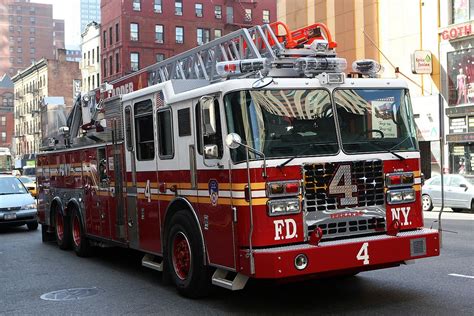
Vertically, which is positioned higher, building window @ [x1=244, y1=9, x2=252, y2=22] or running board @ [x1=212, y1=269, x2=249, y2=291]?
building window @ [x1=244, y1=9, x2=252, y2=22]

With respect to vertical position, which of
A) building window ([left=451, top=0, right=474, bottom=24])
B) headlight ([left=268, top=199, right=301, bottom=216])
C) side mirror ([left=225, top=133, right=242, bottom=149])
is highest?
building window ([left=451, top=0, right=474, bottom=24])

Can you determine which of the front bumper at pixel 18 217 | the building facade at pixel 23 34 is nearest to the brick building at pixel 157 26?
the front bumper at pixel 18 217

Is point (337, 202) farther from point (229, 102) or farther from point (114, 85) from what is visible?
point (114, 85)

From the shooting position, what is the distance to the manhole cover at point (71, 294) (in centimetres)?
768

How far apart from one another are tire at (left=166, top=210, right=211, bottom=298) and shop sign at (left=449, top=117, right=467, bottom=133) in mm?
22685

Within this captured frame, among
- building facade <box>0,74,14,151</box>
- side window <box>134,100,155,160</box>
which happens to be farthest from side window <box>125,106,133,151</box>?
building facade <box>0,74,14,151</box>

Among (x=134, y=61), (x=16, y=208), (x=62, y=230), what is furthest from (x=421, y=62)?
(x=134, y=61)

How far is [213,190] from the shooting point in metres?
6.61

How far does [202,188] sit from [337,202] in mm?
1579

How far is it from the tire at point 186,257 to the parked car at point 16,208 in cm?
918

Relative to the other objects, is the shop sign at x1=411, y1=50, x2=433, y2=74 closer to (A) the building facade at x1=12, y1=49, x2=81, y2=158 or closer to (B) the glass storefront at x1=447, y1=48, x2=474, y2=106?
(B) the glass storefront at x1=447, y1=48, x2=474, y2=106

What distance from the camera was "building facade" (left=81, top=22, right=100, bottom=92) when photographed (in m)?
69.8

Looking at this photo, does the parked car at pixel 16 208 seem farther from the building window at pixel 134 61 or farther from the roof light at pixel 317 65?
the building window at pixel 134 61

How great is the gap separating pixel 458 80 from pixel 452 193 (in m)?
9.80
